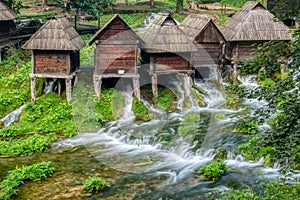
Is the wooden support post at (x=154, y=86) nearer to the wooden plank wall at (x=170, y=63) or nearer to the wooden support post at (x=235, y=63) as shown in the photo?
the wooden plank wall at (x=170, y=63)

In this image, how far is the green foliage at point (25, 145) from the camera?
18594 mm

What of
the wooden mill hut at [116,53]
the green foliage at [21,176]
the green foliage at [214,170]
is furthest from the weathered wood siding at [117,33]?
the green foliage at [214,170]

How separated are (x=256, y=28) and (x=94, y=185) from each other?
16.4 m

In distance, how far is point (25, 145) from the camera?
18953mm

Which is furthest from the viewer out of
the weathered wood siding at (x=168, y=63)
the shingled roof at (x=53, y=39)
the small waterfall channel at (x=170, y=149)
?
the weathered wood siding at (x=168, y=63)

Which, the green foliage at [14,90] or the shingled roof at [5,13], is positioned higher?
the shingled roof at [5,13]

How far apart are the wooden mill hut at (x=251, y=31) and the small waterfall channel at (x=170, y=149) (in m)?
4.82

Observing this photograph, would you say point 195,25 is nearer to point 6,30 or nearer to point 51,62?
point 51,62

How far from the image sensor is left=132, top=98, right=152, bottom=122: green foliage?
22359 millimetres

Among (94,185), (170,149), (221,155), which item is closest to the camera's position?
(94,185)

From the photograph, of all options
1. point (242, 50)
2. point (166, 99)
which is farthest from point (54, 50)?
point (242, 50)

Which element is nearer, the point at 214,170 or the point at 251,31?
the point at 214,170

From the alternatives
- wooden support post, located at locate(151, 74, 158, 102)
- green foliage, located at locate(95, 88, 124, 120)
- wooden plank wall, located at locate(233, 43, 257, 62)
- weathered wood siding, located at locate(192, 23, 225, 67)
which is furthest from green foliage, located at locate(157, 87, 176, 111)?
wooden plank wall, located at locate(233, 43, 257, 62)

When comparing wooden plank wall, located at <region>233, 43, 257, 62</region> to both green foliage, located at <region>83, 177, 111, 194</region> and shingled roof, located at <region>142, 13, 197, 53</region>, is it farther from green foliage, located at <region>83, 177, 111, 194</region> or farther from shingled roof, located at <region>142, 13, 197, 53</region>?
green foliage, located at <region>83, 177, 111, 194</region>
